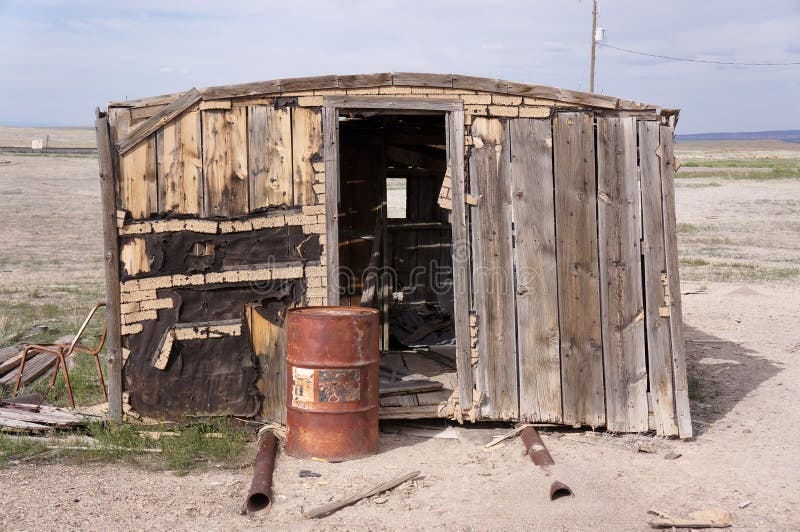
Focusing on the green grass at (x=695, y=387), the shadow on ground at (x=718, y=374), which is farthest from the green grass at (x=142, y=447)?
the green grass at (x=695, y=387)

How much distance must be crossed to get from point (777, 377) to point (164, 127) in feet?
22.7

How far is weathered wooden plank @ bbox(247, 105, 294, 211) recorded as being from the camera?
7.17 metres

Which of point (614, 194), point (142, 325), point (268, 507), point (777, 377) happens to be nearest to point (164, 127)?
point (142, 325)

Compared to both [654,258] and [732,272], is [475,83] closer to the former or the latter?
[654,258]

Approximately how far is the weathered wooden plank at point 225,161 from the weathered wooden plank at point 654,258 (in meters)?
3.49

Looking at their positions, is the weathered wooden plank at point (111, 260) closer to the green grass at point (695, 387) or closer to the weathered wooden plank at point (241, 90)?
the weathered wooden plank at point (241, 90)

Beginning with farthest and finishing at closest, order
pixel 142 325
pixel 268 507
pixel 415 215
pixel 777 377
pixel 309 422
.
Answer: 1. pixel 415 215
2. pixel 777 377
3. pixel 142 325
4. pixel 309 422
5. pixel 268 507

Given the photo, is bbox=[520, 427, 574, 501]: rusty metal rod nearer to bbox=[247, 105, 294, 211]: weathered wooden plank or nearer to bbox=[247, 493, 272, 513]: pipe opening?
bbox=[247, 493, 272, 513]: pipe opening

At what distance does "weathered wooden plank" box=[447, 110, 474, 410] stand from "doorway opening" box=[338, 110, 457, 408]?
76.4 inches

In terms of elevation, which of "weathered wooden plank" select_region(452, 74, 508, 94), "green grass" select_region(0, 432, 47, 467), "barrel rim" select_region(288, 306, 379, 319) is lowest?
"green grass" select_region(0, 432, 47, 467)

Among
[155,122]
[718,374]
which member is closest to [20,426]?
[155,122]

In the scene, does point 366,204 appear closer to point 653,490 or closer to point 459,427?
point 459,427

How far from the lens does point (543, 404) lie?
745 centimetres

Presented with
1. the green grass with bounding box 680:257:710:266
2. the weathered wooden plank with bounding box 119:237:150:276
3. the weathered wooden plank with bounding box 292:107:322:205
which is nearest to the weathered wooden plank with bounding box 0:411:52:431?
the weathered wooden plank with bounding box 119:237:150:276
